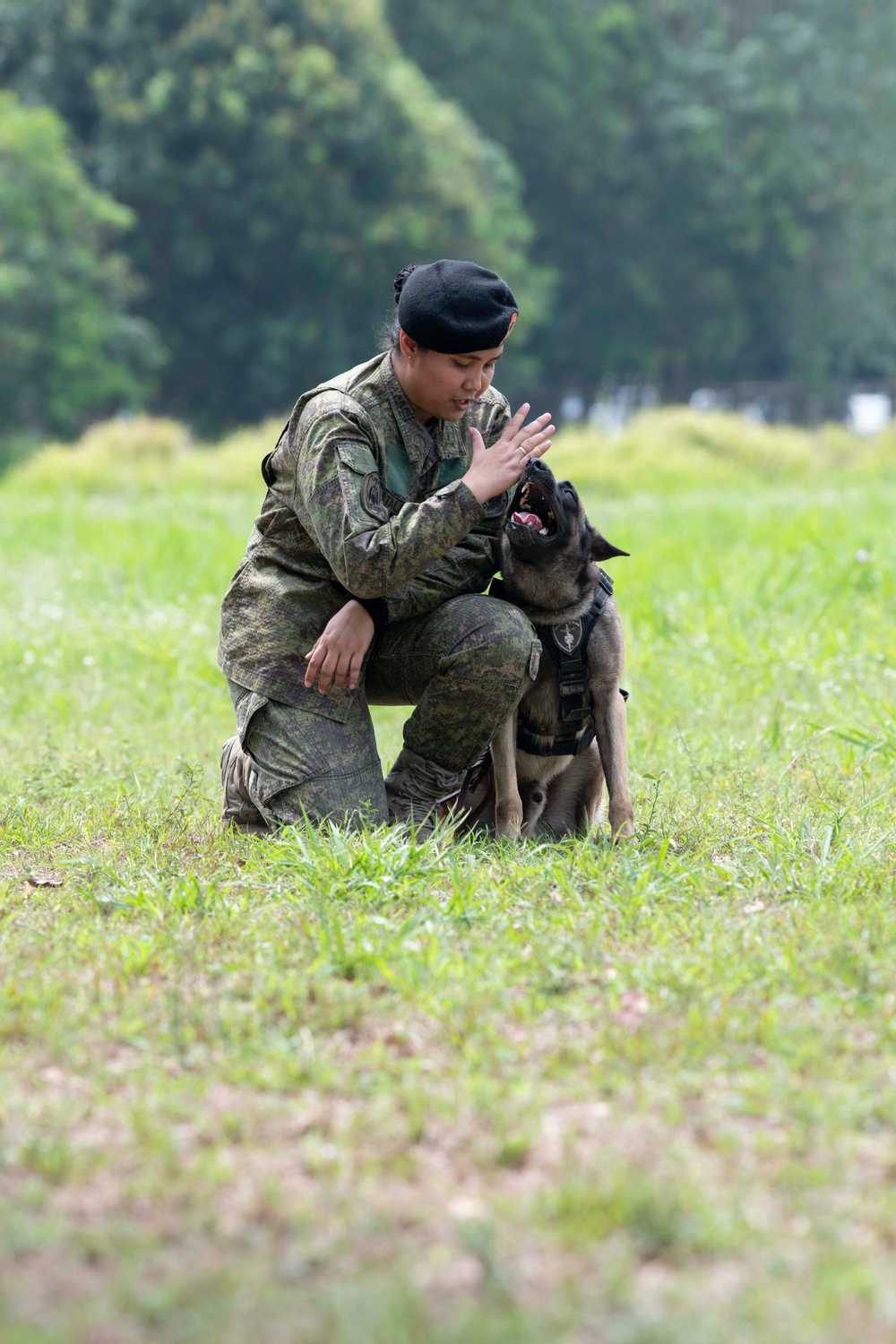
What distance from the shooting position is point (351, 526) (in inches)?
161

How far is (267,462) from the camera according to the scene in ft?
15.0

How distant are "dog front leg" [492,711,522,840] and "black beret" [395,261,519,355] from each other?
1166 mm

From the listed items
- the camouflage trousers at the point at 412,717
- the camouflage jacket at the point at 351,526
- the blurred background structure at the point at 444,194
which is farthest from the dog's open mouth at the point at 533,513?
the blurred background structure at the point at 444,194

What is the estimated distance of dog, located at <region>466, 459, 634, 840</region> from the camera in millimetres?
4391

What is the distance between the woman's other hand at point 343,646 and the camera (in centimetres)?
429

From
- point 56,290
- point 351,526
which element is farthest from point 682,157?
point 351,526

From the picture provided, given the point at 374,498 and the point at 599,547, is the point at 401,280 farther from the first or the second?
the point at 599,547

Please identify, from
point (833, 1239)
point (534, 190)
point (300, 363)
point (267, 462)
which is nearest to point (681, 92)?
point (534, 190)

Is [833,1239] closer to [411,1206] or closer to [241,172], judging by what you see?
[411,1206]

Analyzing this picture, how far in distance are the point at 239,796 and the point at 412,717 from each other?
627 millimetres

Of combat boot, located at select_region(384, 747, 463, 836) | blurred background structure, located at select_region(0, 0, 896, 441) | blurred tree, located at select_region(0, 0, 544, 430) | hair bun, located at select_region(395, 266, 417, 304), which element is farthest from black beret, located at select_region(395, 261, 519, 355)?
blurred tree, located at select_region(0, 0, 544, 430)

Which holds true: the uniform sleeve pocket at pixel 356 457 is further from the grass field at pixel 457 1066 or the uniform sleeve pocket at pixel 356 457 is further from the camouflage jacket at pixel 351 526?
the grass field at pixel 457 1066

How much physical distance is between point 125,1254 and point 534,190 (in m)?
43.2

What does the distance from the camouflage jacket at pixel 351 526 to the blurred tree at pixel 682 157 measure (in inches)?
1531
